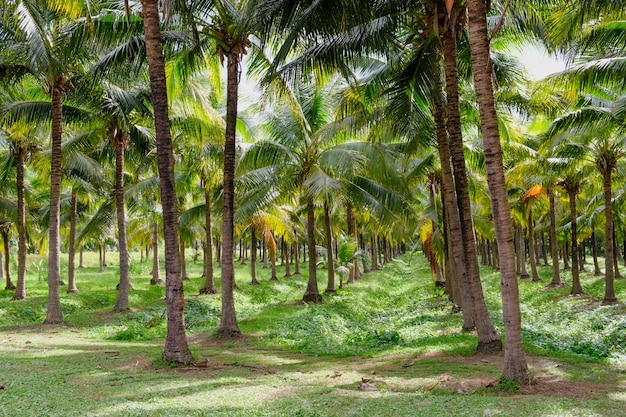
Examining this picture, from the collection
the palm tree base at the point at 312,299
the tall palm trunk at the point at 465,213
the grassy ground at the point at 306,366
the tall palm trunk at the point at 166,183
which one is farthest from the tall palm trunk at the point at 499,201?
the palm tree base at the point at 312,299

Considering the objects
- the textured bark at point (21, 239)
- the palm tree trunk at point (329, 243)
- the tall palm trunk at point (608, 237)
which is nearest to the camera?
the tall palm trunk at point (608, 237)

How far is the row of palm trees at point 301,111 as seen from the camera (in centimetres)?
Result: 1059

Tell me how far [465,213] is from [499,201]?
379 cm

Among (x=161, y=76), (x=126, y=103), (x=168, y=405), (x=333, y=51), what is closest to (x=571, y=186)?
(x=333, y=51)

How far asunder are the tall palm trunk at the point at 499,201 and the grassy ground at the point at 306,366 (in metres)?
0.48

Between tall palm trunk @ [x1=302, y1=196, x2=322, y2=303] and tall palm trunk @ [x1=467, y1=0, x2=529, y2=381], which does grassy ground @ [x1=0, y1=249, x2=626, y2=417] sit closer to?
tall palm trunk @ [x1=467, y1=0, x2=529, y2=381]

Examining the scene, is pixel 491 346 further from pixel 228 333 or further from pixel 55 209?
pixel 55 209

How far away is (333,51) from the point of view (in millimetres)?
12766

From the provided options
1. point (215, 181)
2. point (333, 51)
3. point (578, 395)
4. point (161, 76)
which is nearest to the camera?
point (578, 395)

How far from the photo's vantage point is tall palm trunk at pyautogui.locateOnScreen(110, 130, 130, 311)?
20531 millimetres

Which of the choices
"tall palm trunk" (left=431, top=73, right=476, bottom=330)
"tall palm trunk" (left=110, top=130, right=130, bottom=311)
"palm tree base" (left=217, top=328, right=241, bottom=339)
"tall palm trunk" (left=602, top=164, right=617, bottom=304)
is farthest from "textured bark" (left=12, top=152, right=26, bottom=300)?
"tall palm trunk" (left=602, top=164, right=617, bottom=304)

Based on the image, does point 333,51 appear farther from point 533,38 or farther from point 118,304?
point 118,304

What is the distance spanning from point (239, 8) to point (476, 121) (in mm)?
9082

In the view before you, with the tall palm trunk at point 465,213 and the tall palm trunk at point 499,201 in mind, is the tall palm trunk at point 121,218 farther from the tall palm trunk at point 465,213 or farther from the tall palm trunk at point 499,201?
the tall palm trunk at point 499,201
